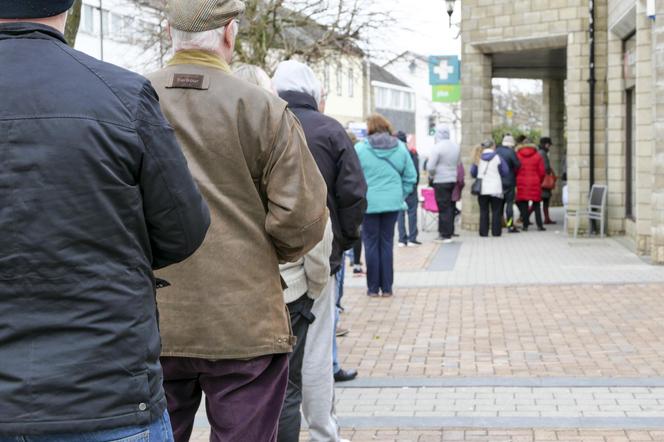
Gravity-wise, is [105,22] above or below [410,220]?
above

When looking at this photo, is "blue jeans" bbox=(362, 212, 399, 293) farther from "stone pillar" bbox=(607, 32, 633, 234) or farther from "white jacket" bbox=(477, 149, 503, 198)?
"white jacket" bbox=(477, 149, 503, 198)

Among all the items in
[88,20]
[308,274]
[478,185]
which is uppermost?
[88,20]

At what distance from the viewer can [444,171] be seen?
1761 cm

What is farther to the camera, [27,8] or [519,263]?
[519,263]

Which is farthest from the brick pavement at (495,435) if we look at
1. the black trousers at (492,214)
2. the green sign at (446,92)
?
the green sign at (446,92)

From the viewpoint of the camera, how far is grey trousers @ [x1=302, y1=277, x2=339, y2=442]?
477 centimetres

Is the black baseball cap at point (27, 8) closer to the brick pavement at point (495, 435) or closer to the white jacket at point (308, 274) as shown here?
the white jacket at point (308, 274)

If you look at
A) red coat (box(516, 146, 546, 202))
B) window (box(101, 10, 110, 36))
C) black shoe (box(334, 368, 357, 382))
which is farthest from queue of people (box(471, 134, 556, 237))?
window (box(101, 10, 110, 36))

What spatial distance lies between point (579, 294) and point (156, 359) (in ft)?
29.6

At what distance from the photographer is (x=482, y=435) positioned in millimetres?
5473

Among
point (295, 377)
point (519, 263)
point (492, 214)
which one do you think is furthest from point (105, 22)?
point (295, 377)

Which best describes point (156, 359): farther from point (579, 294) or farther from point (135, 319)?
point (579, 294)

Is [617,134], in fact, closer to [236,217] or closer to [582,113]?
[582,113]

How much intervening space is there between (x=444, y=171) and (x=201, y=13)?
14.4 metres
